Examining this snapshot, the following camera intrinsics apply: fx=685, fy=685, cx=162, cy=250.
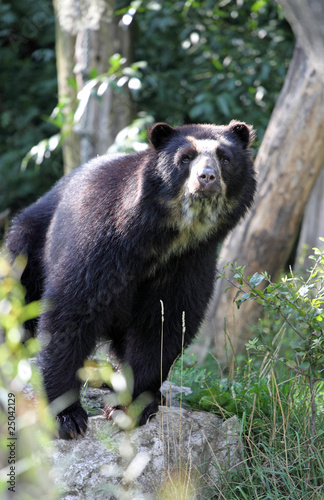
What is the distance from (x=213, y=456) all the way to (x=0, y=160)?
7460 mm

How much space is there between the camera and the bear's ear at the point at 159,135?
13.5ft

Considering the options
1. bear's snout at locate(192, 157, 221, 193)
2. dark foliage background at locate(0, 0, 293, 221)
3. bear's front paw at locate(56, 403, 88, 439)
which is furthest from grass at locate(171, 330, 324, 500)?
dark foliage background at locate(0, 0, 293, 221)

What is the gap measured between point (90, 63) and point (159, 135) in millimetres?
4531

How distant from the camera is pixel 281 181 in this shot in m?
7.00

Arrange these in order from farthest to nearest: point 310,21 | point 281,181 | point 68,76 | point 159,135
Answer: point 68,76 → point 281,181 → point 159,135 → point 310,21

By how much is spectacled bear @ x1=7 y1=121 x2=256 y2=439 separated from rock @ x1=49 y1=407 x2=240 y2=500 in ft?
0.46

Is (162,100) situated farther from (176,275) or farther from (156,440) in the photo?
(156,440)

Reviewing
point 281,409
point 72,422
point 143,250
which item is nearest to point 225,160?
point 143,250

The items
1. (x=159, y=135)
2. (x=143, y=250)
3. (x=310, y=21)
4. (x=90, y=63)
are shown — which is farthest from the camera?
(x=90, y=63)

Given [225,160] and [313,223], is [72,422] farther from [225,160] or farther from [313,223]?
[313,223]

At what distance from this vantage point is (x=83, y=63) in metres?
8.32

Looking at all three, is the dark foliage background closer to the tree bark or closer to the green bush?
the green bush

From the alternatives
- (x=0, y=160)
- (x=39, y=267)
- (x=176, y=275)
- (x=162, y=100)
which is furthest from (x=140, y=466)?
(x=0, y=160)

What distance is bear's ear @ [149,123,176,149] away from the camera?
412 centimetres
